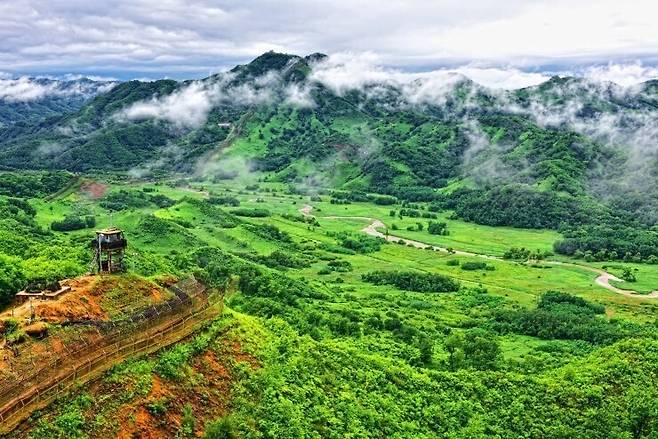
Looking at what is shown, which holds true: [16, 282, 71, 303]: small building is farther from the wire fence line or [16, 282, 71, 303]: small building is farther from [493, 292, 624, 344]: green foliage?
[493, 292, 624, 344]: green foliage

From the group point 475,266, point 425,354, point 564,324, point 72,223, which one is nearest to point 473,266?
point 475,266

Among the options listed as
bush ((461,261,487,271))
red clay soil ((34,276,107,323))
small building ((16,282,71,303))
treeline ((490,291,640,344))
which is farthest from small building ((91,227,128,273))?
bush ((461,261,487,271))

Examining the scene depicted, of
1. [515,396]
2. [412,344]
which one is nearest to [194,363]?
[515,396]

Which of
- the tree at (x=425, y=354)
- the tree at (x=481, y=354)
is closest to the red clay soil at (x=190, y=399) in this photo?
the tree at (x=425, y=354)

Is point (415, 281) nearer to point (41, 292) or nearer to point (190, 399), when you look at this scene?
point (190, 399)

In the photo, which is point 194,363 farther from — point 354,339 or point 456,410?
point 354,339
